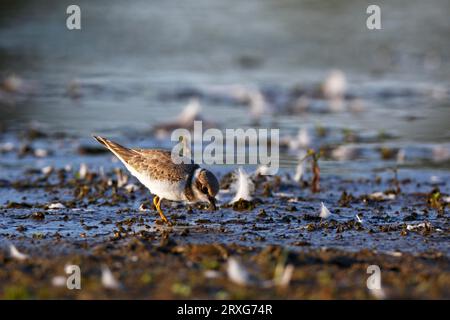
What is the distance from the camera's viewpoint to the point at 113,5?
25062 mm

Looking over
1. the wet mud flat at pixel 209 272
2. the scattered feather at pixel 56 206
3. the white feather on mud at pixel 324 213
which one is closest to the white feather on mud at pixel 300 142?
the white feather on mud at pixel 324 213

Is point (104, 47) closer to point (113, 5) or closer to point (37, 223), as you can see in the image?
point (113, 5)

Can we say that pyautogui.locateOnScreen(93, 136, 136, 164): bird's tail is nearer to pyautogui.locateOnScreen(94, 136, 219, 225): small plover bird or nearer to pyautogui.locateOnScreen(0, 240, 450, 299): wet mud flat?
pyautogui.locateOnScreen(94, 136, 219, 225): small plover bird

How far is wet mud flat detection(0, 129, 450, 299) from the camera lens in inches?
269

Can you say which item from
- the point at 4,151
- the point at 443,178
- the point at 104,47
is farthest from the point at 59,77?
the point at 443,178

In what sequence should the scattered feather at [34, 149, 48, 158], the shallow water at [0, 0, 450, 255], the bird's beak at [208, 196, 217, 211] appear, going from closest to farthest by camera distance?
the bird's beak at [208, 196, 217, 211] < the shallow water at [0, 0, 450, 255] < the scattered feather at [34, 149, 48, 158]

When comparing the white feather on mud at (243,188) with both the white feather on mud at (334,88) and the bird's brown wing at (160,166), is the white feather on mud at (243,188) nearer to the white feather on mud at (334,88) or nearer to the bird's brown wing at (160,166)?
the bird's brown wing at (160,166)

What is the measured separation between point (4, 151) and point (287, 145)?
15.9 feet

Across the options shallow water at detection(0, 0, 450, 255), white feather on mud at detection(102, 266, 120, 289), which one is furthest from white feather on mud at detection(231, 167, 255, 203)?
white feather on mud at detection(102, 266, 120, 289)

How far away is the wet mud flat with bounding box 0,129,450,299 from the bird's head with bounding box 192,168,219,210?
29 centimetres

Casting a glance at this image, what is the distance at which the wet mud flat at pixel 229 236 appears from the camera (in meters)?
6.82

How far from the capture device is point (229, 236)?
8562mm

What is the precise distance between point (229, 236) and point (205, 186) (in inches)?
31.3
